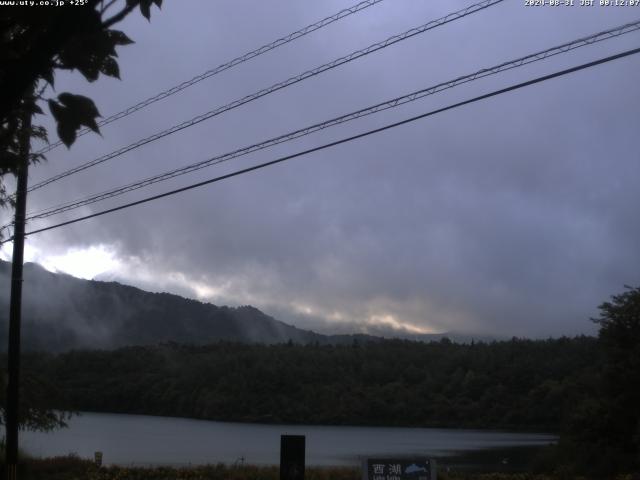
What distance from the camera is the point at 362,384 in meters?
92.2

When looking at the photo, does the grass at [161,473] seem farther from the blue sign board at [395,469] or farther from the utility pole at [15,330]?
the blue sign board at [395,469]

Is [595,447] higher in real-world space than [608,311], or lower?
lower

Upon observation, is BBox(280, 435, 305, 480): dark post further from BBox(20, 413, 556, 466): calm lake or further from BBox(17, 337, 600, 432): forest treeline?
BBox(17, 337, 600, 432): forest treeline

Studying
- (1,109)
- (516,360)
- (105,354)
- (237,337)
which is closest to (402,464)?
(1,109)

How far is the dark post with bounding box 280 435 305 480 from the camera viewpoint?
11172 mm

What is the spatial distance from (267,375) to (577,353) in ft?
113

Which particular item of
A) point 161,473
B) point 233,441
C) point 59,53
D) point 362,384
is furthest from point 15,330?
point 362,384

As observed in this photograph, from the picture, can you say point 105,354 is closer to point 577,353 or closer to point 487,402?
point 487,402

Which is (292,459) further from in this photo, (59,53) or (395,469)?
(59,53)

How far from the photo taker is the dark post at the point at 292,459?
11172 mm

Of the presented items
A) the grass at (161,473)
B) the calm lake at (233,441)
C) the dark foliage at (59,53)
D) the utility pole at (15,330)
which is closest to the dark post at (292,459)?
the utility pole at (15,330)

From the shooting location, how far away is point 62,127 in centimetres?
309

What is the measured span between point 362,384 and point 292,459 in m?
82.3

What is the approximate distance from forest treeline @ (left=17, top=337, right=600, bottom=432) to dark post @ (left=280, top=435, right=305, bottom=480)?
65.8 m
